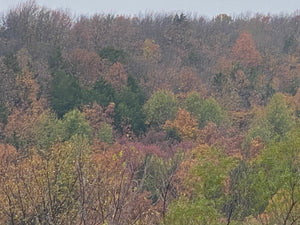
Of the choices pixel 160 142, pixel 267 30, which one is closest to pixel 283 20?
pixel 267 30

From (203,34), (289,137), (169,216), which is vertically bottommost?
(169,216)

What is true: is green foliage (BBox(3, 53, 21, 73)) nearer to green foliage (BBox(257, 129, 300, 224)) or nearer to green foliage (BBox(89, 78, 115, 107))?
green foliage (BBox(89, 78, 115, 107))

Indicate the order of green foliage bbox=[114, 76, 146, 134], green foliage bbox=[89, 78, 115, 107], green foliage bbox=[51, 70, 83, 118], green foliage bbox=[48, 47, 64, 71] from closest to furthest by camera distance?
green foliage bbox=[51, 70, 83, 118], green foliage bbox=[114, 76, 146, 134], green foliage bbox=[89, 78, 115, 107], green foliage bbox=[48, 47, 64, 71]

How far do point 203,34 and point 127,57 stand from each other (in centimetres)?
1745

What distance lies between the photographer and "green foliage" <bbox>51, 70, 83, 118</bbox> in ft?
130

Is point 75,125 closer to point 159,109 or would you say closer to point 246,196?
point 159,109

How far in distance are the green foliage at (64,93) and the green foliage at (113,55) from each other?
20.1 ft

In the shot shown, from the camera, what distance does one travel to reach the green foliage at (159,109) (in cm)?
4109

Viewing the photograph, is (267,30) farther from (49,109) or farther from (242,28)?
(49,109)

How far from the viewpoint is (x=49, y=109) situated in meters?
38.3

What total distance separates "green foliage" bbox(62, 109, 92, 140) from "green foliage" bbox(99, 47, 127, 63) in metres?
12.5

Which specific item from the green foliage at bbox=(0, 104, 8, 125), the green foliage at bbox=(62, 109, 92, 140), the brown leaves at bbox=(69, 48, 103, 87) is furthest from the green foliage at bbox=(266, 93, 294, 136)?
the green foliage at bbox=(0, 104, 8, 125)

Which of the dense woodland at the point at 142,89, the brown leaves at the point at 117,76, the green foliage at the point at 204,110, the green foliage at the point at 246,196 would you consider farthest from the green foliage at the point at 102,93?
the green foliage at the point at 246,196

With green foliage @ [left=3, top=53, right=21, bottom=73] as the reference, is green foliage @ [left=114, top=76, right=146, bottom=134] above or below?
below
